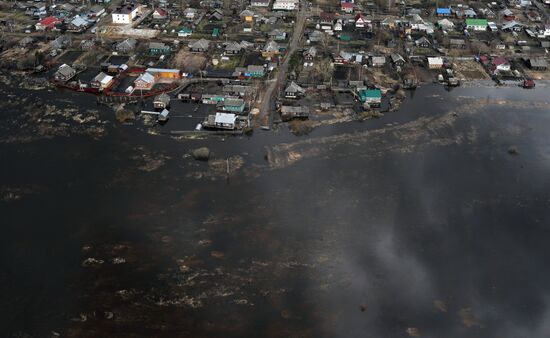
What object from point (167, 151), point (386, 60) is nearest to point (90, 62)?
point (167, 151)

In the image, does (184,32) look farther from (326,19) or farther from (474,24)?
(474,24)

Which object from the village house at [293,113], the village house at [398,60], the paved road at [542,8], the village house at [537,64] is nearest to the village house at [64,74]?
the village house at [293,113]

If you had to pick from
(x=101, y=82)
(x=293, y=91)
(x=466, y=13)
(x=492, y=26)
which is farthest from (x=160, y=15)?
(x=492, y=26)

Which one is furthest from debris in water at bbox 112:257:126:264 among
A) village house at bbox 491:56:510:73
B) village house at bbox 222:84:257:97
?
village house at bbox 491:56:510:73

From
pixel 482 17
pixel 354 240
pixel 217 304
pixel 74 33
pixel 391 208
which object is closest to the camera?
pixel 217 304

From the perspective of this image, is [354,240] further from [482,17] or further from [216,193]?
[482,17]
